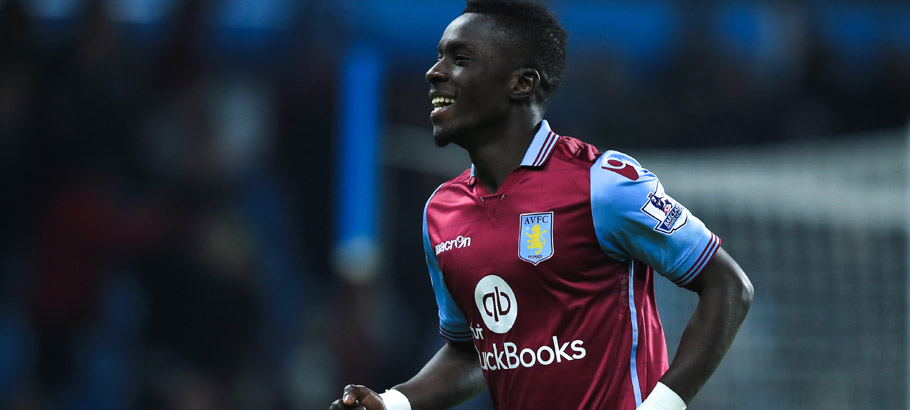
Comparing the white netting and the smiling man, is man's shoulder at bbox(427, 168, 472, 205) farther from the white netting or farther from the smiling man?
the white netting

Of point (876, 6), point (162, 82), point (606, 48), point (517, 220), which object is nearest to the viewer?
point (517, 220)

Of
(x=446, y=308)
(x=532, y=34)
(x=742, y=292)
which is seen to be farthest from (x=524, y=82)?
(x=742, y=292)

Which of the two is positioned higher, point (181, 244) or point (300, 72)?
point (300, 72)

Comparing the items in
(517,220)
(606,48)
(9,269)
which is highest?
(517,220)

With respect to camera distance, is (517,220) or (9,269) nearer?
(517,220)

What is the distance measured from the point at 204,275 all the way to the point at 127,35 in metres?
2.12

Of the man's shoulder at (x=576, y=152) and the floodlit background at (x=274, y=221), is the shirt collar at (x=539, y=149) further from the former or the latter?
the floodlit background at (x=274, y=221)

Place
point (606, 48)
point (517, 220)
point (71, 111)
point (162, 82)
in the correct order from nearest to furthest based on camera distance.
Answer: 1. point (517, 220)
2. point (71, 111)
3. point (162, 82)
4. point (606, 48)

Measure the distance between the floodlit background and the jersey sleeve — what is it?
4.49m

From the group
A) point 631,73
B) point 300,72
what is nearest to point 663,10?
point 631,73

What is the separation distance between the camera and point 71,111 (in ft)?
23.7

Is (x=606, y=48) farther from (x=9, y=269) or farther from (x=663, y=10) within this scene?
(x=9, y=269)

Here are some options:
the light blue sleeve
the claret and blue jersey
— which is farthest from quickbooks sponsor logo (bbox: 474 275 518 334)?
the light blue sleeve

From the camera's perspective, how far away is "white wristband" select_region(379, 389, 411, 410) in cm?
309
